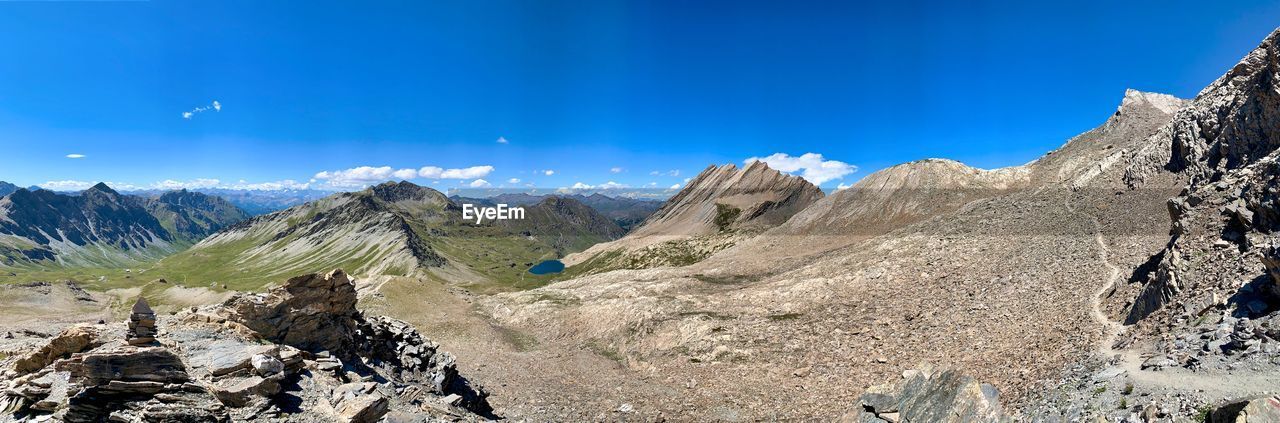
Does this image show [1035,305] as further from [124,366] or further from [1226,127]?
[124,366]

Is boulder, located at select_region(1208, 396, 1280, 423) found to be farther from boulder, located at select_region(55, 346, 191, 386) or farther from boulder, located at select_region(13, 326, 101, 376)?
boulder, located at select_region(13, 326, 101, 376)

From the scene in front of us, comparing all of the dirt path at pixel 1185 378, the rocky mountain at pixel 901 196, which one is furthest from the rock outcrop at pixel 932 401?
the rocky mountain at pixel 901 196

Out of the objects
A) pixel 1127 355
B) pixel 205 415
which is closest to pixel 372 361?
pixel 205 415

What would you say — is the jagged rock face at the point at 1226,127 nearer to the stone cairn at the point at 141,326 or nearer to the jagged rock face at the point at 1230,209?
the jagged rock face at the point at 1230,209

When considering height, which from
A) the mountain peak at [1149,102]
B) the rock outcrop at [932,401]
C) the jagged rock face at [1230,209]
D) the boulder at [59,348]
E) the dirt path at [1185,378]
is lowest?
the rock outcrop at [932,401]

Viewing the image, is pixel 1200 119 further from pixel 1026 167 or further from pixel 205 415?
pixel 205 415

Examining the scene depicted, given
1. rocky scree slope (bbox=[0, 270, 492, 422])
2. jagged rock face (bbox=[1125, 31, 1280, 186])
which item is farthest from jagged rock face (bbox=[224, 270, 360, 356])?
jagged rock face (bbox=[1125, 31, 1280, 186])
